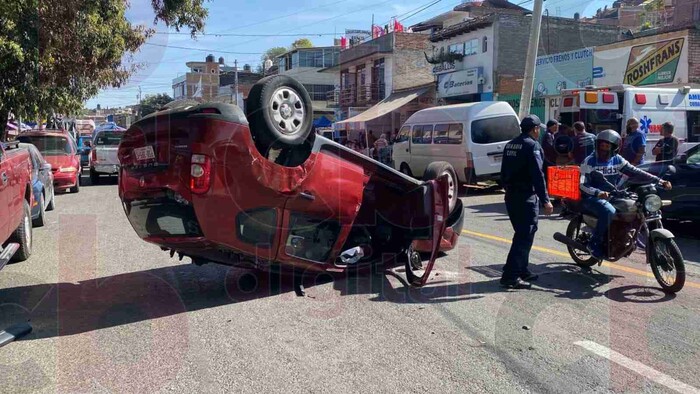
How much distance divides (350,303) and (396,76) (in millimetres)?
33846

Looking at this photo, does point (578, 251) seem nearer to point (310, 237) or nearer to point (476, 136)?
point (310, 237)

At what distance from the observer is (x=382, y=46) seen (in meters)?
38.7

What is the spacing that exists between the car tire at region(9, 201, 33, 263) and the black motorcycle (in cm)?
677

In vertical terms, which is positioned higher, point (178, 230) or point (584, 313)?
point (178, 230)

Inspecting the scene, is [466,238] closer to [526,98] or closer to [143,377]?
[143,377]

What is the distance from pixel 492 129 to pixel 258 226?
36.4 ft

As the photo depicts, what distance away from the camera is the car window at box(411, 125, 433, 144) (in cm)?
1734

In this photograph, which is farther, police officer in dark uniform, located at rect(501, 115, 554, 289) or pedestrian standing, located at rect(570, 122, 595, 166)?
pedestrian standing, located at rect(570, 122, 595, 166)

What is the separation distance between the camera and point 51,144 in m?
17.2

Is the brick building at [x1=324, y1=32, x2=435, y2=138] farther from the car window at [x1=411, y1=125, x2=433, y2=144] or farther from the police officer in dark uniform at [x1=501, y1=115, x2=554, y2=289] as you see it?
the police officer in dark uniform at [x1=501, y1=115, x2=554, y2=289]

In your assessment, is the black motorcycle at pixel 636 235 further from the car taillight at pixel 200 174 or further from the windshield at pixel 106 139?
the windshield at pixel 106 139

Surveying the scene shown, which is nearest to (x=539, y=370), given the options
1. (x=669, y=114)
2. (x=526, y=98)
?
(x=669, y=114)

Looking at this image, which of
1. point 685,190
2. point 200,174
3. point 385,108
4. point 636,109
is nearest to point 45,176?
point 200,174

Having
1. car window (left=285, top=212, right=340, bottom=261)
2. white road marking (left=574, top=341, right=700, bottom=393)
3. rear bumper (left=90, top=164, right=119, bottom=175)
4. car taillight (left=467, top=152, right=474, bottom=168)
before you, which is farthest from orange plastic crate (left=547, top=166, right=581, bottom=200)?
rear bumper (left=90, top=164, right=119, bottom=175)
